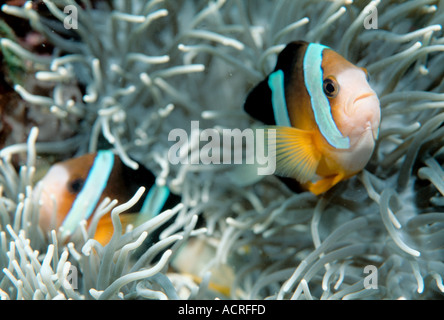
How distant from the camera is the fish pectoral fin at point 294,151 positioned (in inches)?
36.6

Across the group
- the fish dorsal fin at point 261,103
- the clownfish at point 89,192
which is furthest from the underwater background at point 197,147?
the fish dorsal fin at point 261,103

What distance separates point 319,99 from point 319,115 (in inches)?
1.6

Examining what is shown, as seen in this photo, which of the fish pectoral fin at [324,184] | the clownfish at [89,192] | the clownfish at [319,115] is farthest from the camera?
the clownfish at [89,192]

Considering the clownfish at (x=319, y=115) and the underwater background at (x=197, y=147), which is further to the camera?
the underwater background at (x=197, y=147)

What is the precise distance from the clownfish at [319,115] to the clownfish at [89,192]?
1.63ft

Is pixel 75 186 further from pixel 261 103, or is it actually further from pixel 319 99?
pixel 319 99

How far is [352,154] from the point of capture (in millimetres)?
912

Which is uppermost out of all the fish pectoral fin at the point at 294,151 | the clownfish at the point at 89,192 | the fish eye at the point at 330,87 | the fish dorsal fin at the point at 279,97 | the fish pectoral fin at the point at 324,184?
the fish eye at the point at 330,87

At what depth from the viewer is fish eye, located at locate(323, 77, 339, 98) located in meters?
0.89

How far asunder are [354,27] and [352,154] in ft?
1.42

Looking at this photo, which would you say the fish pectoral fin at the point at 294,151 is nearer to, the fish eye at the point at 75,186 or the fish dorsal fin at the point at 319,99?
the fish dorsal fin at the point at 319,99

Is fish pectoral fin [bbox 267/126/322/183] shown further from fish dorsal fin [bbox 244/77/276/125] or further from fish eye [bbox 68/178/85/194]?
fish eye [bbox 68/178/85/194]

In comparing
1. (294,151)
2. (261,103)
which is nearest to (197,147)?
(261,103)
